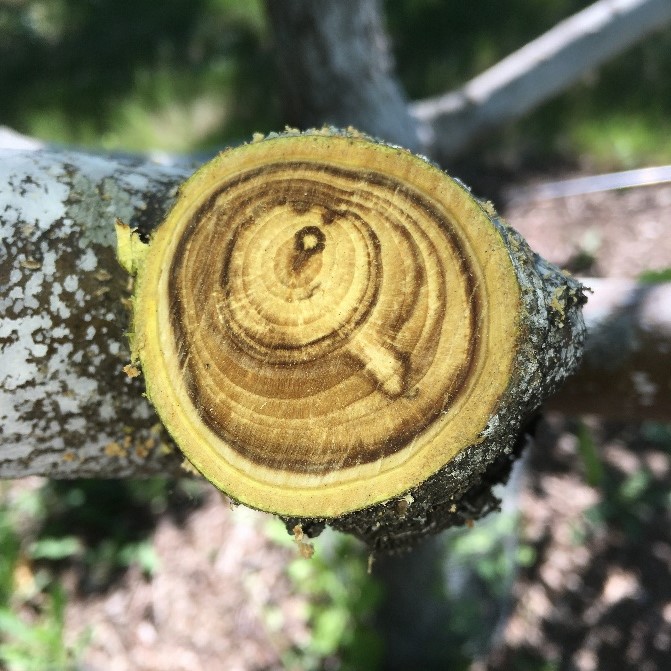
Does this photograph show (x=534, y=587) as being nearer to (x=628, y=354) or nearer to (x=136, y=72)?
(x=628, y=354)

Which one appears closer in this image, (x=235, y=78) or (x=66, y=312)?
(x=66, y=312)

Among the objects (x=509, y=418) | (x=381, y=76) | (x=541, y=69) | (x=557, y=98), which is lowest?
(x=557, y=98)

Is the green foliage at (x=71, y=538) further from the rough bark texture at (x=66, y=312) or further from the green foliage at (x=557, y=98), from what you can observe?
the green foliage at (x=557, y=98)

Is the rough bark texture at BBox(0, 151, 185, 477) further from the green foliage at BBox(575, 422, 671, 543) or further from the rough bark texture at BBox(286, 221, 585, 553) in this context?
the green foliage at BBox(575, 422, 671, 543)

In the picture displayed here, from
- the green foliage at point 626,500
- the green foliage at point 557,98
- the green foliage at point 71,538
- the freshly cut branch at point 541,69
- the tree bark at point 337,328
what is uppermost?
the tree bark at point 337,328

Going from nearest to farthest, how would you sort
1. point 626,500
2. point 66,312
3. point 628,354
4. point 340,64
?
point 66,312, point 628,354, point 340,64, point 626,500

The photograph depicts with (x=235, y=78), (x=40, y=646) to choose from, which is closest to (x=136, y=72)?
(x=235, y=78)

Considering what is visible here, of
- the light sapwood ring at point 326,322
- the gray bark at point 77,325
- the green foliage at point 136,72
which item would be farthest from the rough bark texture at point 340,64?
the green foliage at point 136,72

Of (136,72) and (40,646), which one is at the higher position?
(136,72)

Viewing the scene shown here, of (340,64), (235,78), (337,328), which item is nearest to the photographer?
(337,328)
